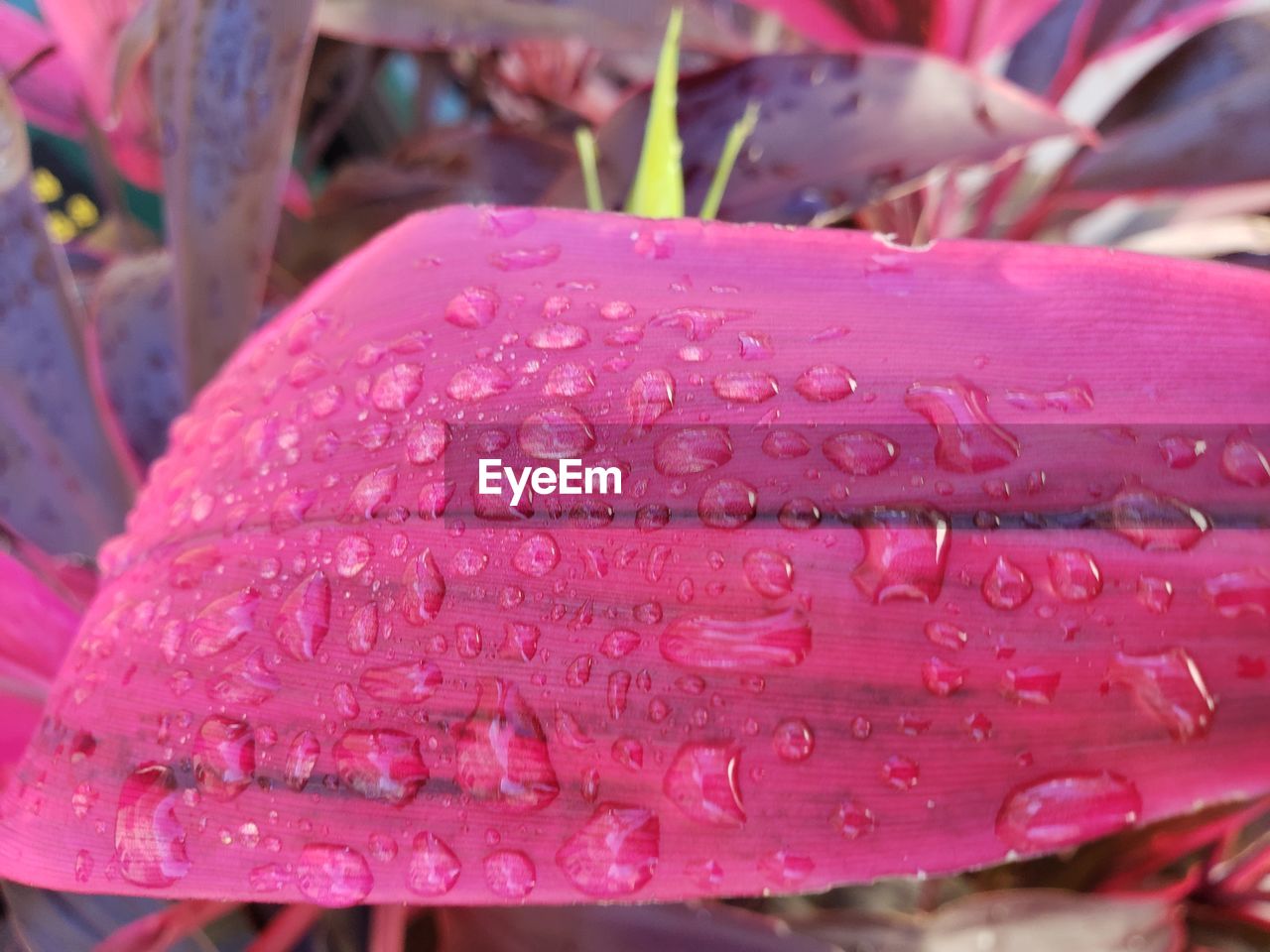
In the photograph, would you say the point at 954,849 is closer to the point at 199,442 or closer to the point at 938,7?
the point at 199,442

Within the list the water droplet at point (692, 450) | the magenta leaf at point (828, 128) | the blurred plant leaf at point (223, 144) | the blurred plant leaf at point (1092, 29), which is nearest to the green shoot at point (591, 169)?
the magenta leaf at point (828, 128)

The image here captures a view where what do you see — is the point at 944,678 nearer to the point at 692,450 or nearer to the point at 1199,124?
the point at 692,450

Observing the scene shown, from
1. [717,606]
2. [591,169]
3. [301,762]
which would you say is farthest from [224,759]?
[591,169]

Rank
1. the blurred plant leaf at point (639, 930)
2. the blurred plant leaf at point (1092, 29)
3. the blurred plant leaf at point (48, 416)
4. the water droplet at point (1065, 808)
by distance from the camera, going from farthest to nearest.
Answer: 1. the blurred plant leaf at point (1092, 29)
2. the blurred plant leaf at point (48, 416)
3. the blurred plant leaf at point (639, 930)
4. the water droplet at point (1065, 808)

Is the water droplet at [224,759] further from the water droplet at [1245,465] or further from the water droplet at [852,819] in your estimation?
the water droplet at [1245,465]

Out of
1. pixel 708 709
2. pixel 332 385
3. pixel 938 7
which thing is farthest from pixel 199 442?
pixel 938 7

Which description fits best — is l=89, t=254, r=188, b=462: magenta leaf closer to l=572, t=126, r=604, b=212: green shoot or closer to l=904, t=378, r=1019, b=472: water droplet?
l=572, t=126, r=604, b=212: green shoot
